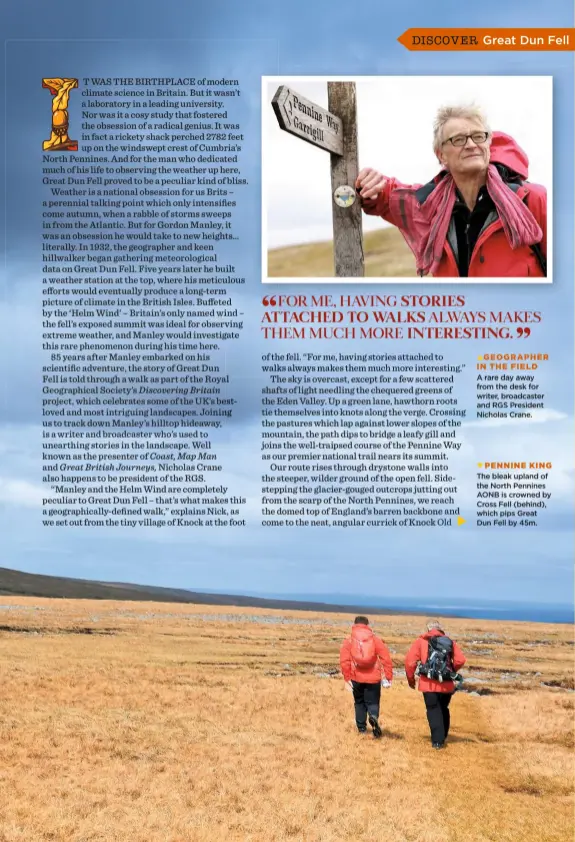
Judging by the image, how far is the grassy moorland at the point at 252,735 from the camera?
11602mm

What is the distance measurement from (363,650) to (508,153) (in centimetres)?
768

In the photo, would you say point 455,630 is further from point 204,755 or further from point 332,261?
point 332,261

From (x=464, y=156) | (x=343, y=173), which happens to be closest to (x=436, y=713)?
(x=343, y=173)

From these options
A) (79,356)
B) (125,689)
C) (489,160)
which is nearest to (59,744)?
(125,689)

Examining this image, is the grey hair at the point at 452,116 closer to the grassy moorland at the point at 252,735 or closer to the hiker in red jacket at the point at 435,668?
the hiker in red jacket at the point at 435,668

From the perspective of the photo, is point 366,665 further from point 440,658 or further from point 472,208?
point 472,208

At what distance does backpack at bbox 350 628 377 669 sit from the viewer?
13.3m

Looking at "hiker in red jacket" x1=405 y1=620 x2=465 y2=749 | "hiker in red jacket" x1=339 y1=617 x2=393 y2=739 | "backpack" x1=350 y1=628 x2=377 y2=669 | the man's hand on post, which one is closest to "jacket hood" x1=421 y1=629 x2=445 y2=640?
"hiker in red jacket" x1=405 y1=620 x2=465 y2=749

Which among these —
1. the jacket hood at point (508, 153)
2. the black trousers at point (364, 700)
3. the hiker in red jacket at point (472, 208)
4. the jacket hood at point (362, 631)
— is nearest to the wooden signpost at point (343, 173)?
the hiker in red jacket at point (472, 208)

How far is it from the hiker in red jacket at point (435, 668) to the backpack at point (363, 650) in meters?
0.52

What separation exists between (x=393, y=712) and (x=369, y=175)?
8.40m

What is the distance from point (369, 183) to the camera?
12.9 metres

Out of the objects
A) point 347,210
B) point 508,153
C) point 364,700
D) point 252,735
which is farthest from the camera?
point 252,735

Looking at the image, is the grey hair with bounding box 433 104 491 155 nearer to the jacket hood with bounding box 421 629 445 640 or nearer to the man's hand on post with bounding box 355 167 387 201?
the man's hand on post with bounding box 355 167 387 201
